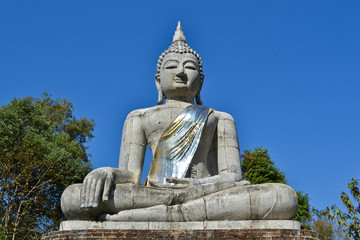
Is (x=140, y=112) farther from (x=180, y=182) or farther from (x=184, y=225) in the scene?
(x=184, y=225)

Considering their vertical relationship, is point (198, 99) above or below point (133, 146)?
above

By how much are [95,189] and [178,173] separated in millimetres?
1953

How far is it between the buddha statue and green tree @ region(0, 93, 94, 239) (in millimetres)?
11028

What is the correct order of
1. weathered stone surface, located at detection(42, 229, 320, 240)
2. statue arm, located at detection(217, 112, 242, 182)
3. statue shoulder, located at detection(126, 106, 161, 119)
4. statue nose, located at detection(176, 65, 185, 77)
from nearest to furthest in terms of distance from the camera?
weathered stone surface, located at detection(42, 229, 320, 240) → statue arm, located at detection(217, 112, 242, 182) → statue shoulder, located at detection(126, 106, 161, 119) → statue nose, located at detection(176, 65, 185, 77)

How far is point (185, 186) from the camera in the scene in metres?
8.49

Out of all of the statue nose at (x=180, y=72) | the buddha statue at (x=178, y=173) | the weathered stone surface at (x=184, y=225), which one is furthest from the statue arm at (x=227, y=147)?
the weathered stone surface at (x=184, y=225)

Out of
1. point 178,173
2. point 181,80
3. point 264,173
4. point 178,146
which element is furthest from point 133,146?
point 264,173

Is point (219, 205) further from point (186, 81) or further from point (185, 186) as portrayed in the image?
point (186, 81)

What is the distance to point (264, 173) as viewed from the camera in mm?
26234

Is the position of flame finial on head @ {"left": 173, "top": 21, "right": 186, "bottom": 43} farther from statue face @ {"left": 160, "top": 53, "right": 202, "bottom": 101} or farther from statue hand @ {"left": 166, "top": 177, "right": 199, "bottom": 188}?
statue hand @ {"left": 166, "top": 177, "right": 199, "bottom": 188}

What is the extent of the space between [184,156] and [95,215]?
2.28 m

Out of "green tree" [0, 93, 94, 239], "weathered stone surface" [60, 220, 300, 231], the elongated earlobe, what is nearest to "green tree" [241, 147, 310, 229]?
"green tree" [0, 93, 94, 239]

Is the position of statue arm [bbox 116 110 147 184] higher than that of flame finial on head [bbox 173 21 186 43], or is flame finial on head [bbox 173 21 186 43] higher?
flame finial on head [bbox 173 21 186 43]

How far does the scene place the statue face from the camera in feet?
33.8
